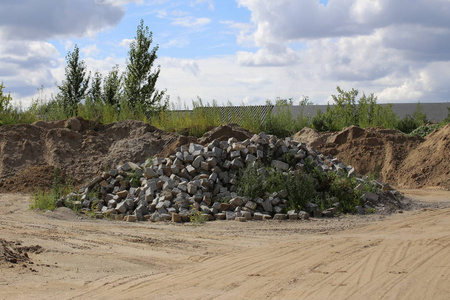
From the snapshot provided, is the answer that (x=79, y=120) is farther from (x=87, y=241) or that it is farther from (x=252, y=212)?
(x=87, y=241)

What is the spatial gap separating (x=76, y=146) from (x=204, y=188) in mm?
7288

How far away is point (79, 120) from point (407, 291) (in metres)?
15.0

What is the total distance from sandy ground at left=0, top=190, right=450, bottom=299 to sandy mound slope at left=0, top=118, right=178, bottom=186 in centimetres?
575

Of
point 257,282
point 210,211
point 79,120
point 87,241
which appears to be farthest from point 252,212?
point 79,120

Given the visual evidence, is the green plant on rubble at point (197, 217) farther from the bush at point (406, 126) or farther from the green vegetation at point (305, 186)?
the bush at point (406, 126)

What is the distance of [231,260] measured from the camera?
672 cm

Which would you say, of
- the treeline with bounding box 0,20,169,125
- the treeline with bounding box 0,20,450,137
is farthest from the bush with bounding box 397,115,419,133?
the treeline with bounding box 0,20,169,125

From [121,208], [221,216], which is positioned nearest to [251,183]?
[221,216]

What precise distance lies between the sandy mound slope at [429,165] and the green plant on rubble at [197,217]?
10670mm

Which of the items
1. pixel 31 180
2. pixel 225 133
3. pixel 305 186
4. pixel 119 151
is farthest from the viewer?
pixel 225 133

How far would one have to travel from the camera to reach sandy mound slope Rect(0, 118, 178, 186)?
16109mm

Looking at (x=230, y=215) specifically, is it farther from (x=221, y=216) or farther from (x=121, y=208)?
(x=121, y=208)

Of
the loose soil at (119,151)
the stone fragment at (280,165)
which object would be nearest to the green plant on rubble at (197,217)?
the stone fragment at (280,165)

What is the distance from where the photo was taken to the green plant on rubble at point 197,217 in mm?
10375
